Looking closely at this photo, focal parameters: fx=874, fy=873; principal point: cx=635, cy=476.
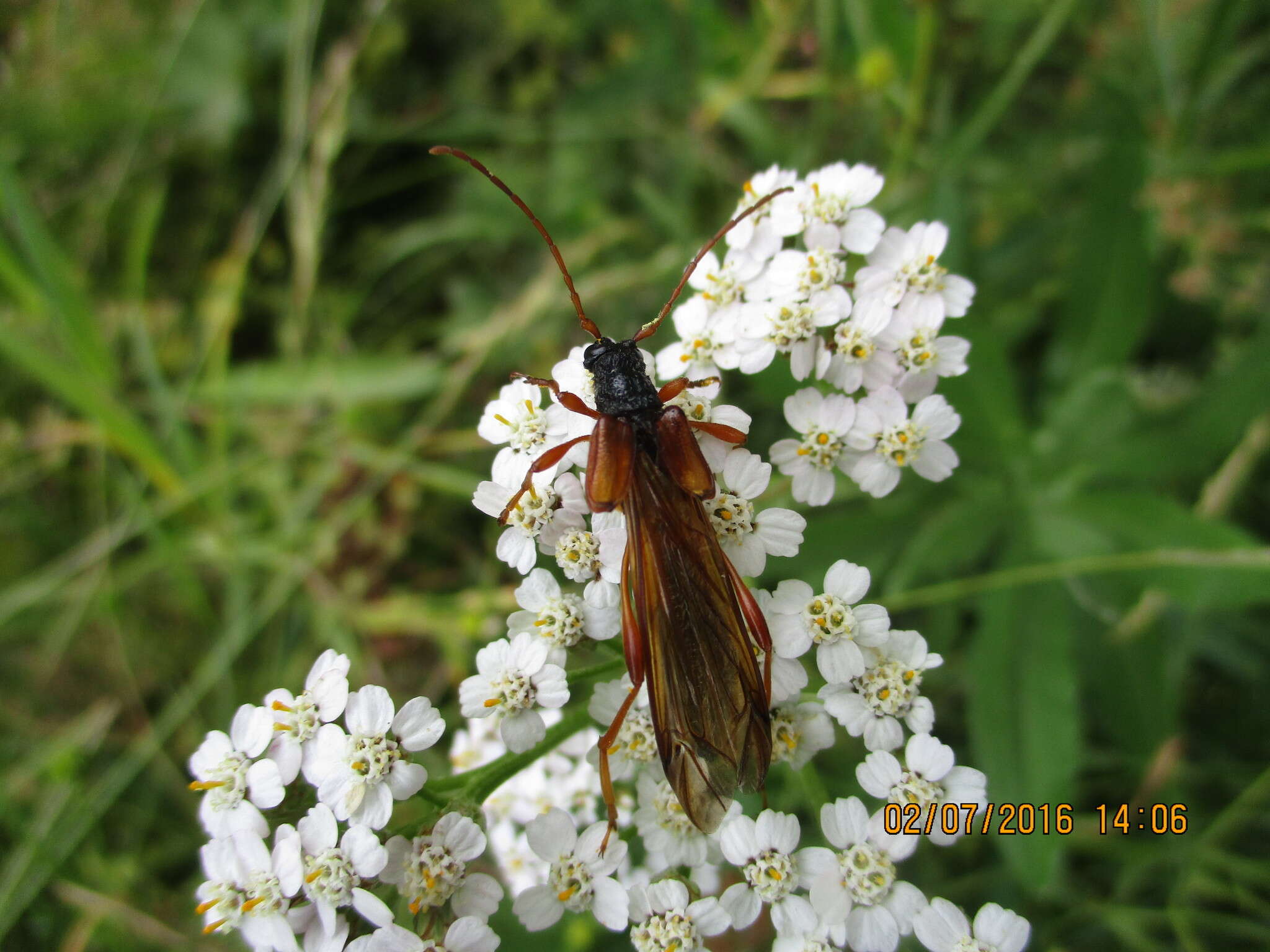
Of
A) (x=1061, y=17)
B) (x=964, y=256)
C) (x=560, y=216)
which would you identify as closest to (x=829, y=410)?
(x=964, y=256)

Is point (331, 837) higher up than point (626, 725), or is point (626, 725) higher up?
point (626, 725)

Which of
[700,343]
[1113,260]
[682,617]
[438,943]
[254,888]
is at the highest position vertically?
[1113,260]

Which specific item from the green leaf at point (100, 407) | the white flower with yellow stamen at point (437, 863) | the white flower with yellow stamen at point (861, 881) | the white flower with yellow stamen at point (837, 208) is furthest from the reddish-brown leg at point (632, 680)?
the green leaf at point (100, 407)

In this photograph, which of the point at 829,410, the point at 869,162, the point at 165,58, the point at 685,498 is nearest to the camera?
the point at 685,498

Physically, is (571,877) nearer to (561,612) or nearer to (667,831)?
(667,831)

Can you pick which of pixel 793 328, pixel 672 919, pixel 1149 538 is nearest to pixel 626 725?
pixel 672 919

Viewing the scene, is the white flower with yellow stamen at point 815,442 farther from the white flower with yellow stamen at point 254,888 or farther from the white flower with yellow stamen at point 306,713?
the white flower with yellow stamen at point 254,888

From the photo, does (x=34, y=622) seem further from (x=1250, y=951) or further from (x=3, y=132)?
(x=1250, y=951)
